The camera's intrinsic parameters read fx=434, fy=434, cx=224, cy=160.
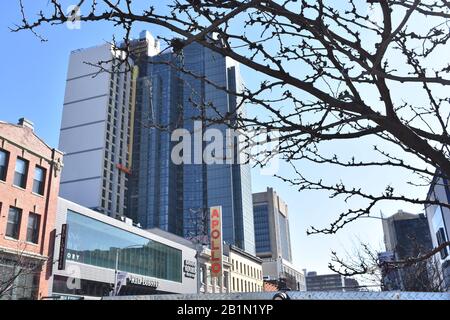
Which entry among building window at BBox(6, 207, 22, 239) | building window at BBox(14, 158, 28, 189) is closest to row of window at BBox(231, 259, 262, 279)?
building window at BBox(14, 158, 28, 189)

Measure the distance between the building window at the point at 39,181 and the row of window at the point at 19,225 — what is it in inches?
63.8

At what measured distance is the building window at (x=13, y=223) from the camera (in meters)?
24.6

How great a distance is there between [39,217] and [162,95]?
83809mm

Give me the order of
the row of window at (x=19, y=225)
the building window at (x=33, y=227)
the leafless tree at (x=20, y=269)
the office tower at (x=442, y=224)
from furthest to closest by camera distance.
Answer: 1. the office tower at (x=442, y=224)
2. the building window at (x=33, y=227)
3. the row of window at (x=19, y=225)
4. the leafless tree at (x=20, y=269)

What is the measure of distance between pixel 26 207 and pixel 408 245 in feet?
154

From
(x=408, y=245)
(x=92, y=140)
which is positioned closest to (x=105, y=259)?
(x=408, y=245)

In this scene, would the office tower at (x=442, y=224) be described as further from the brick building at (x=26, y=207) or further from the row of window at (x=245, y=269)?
the row of window at (x=245, y=269)

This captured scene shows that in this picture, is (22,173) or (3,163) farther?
(22,173)

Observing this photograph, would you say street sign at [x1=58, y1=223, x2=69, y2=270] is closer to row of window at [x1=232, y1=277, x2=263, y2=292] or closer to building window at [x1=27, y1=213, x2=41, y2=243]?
building window at [x1=27, y1=213, x2=41, y2=243]

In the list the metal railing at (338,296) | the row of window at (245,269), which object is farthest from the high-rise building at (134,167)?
the metal railing at (338,296)

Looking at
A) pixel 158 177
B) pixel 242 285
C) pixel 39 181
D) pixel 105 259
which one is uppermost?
pixel 158 177

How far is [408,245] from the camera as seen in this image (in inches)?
2189

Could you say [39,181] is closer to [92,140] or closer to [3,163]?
[3,163]
